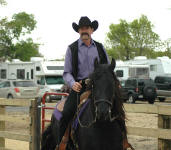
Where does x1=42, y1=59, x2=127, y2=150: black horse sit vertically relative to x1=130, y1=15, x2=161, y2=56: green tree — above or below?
below

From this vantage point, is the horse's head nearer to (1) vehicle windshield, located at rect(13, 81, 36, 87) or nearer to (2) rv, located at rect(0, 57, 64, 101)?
(2) rv, located at rect(0, 57, 64, 101)

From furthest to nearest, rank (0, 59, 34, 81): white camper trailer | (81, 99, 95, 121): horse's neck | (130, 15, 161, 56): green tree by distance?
(130, 15, 161, 56): green tree → (0, 59, 34, 81): white camper trailer → (81, 99, 95, 121): horse's neck

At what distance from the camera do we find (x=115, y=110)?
4.84 metres

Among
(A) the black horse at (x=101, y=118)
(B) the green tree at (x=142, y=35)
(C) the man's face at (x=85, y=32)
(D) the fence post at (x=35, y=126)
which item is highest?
(B) the green tree at (x=142, y=35)

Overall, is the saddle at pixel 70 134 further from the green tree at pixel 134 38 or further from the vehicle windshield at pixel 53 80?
the green tree at pixel 134 38

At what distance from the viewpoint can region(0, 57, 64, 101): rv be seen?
96.8 ft

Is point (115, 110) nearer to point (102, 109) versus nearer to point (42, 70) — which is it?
point (102, 109)

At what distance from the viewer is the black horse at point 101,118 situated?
4.51m

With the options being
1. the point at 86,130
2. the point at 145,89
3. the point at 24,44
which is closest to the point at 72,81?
the point at 86,130

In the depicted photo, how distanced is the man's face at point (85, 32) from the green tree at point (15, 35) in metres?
35.6

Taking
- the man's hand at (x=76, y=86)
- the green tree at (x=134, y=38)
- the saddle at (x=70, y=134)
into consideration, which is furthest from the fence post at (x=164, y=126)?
the green tree at (x=134, y=38)

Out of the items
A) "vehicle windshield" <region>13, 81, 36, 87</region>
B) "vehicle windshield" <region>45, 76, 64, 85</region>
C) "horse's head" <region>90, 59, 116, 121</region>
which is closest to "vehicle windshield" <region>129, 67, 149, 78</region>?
"vehicle windshield" <region>45, 76, 64, 85</region>

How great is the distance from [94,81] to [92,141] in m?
0.73

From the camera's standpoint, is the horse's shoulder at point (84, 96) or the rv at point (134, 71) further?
the rv at point (134, 71)
